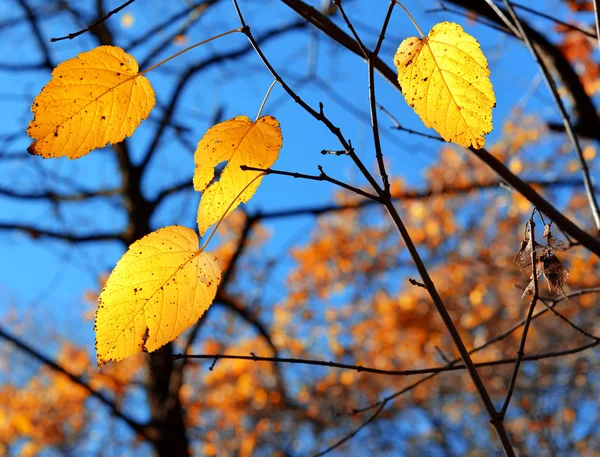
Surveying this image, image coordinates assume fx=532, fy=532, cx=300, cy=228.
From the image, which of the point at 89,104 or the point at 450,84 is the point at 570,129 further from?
the point at 89,104

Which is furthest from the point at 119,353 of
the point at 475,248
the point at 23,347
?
the point at 475,248

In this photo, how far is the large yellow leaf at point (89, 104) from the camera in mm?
516

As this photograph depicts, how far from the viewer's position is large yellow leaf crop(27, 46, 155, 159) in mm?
516

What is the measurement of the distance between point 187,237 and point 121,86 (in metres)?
0.17

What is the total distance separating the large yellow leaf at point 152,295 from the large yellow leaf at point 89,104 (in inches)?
4.6

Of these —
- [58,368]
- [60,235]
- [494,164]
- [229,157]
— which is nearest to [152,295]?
[229,157]

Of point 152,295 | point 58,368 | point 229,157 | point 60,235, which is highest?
point 60,235

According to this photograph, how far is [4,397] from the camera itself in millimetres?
13359

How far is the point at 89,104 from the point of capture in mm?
536

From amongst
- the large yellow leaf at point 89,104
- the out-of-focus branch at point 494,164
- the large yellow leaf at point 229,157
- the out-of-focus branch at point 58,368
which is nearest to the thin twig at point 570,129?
the out-of-focus branch at point 494,164

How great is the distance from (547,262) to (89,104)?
0.51 metres

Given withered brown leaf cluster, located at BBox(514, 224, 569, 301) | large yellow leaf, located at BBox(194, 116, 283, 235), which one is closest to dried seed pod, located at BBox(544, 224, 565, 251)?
withered brown leaf cluster, located at BBox(514, 224, 569, 301)

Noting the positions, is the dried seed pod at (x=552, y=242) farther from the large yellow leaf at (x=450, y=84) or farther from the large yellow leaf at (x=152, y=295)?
the large yellow leaf at (x=152, y=295)

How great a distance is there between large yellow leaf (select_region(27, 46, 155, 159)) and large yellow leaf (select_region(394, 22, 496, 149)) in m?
0.28
